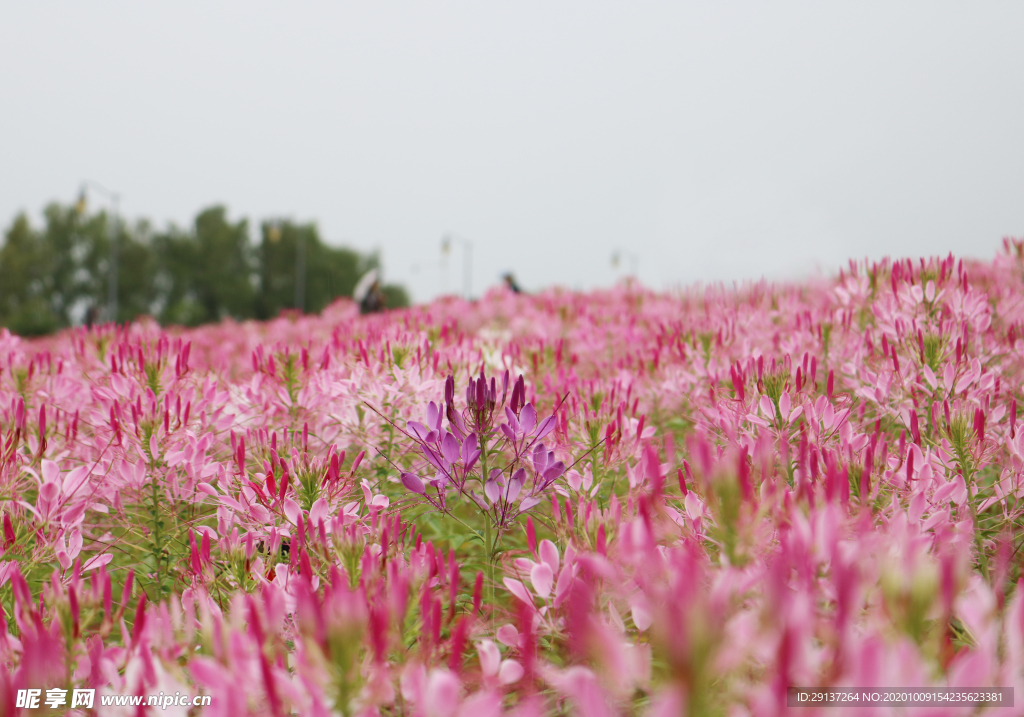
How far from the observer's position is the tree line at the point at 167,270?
4397 centimetres

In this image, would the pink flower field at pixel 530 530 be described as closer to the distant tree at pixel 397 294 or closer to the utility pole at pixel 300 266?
the utility pole at pixel 300 266

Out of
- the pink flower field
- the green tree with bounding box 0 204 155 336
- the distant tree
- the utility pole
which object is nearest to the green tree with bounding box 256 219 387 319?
the utility pole

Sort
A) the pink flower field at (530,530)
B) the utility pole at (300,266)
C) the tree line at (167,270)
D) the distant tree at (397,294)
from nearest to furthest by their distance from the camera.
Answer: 1. the pink flower field at (530,530)
2. the tree line at (167,270)
3. the utility pole at (300,266)
4. the distant tree at (397,294)

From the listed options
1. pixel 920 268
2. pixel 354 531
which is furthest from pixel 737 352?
pixel 354 531

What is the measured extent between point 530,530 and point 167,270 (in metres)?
62.6

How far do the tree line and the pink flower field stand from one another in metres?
43.3

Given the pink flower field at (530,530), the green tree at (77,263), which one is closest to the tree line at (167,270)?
the green tree at (77,263)

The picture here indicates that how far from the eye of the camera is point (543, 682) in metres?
1.43

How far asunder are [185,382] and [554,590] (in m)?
2.39

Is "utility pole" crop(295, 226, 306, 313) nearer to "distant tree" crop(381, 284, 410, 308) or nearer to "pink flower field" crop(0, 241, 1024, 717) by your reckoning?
Result: "distant tree" crop(381, 284, 410, 308)

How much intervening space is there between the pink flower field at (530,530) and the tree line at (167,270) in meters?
43.3

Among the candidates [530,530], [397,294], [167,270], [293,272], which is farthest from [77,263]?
[530,530]

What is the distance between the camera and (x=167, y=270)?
177ft

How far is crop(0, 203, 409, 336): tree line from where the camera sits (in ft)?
144
